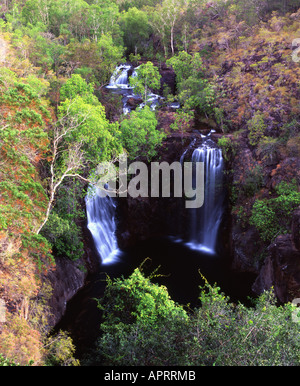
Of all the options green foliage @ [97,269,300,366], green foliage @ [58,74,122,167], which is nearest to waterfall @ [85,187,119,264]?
green foliage @ [58,74,122,167]

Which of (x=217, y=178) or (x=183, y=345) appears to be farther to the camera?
(x=217, y=178)

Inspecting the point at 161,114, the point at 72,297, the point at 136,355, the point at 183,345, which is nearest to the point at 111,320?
the point at 136,355

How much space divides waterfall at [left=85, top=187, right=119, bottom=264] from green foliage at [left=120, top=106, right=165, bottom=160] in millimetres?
3795

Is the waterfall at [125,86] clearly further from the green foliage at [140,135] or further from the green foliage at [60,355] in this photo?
the green foliage at [60,355]

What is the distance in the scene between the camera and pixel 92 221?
21344 millimetres

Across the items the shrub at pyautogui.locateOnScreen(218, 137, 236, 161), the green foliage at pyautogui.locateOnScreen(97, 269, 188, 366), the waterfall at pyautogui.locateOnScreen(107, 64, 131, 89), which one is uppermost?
the waterfall at pyautogui.locateOnScreen(107, 64, 131, 89)

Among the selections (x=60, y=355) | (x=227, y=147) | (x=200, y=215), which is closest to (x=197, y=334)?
(x=60, y=355)

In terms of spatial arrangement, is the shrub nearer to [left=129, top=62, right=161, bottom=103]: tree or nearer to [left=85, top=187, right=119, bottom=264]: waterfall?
[left=129, top=62, right=161, bottom=103]: tree

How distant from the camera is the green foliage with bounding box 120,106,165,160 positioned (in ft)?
72.6

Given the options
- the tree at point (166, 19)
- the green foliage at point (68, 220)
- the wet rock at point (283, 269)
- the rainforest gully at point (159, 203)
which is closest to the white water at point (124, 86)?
the rainforest gully at point (159, 203)

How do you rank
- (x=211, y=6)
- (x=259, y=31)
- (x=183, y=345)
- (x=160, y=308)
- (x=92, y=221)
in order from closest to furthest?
(x=183, y=345) < (x=160, y=308) < (x=92, y=221) < (x=259, y=31) < (x=211, y=6)

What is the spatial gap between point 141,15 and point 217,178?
27021 mm

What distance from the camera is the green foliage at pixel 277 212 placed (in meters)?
17.2

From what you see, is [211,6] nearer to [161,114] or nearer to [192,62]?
[192,62]
